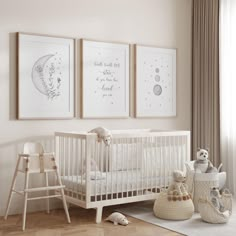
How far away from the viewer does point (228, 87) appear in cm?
500

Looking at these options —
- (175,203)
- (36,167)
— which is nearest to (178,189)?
(175,203)

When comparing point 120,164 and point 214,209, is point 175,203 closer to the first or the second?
point 214,209

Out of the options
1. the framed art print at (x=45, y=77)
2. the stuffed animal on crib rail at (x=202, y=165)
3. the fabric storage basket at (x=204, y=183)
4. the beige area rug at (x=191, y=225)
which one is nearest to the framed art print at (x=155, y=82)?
the framed art print at (x=45, y=77)

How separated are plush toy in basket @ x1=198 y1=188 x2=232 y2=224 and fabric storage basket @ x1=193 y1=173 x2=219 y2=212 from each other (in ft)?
0.85

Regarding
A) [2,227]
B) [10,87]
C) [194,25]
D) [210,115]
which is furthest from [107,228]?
[194,25]

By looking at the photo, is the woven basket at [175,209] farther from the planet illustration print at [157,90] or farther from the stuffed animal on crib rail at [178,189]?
the planet illustration print at [157,90]

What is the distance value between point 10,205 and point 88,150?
0.97 metres

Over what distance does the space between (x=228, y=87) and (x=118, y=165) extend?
64.6 inches

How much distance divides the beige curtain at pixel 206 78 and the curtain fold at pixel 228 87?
7 centimetres

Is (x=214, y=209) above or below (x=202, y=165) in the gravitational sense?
below


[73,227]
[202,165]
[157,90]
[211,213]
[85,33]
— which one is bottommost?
[73,227]

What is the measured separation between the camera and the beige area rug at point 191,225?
351 cm

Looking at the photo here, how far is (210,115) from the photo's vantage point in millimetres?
5164

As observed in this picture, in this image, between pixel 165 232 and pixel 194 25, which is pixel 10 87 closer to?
pixel 165 232
